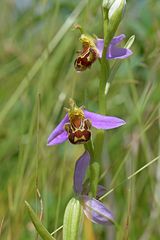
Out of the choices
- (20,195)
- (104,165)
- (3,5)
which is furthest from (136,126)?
(3,5)

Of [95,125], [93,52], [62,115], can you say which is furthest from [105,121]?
[62,115]

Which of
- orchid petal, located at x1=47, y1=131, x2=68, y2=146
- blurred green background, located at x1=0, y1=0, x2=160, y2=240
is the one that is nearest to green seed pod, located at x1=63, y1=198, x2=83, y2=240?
orchid petal, located at x1=47, y1=131, x2=68, y2=146

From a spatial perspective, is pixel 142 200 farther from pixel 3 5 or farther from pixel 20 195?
pixel 3 5

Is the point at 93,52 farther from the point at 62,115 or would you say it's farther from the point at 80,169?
the point at 62,115

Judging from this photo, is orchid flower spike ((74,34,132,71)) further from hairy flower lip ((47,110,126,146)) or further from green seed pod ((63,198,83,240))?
green seed pod ((63,198,83,240))

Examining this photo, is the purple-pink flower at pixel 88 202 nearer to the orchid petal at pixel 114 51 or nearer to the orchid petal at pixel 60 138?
the orchid petal at pixel 60 138

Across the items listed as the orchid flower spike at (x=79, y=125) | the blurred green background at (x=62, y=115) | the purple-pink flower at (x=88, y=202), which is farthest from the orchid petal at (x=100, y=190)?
the blurred green background at (x=62, y=115)
